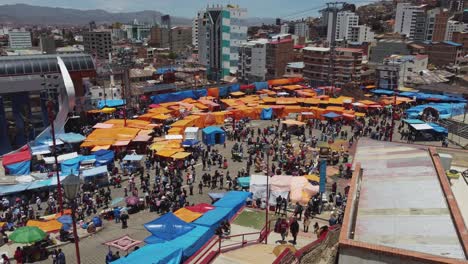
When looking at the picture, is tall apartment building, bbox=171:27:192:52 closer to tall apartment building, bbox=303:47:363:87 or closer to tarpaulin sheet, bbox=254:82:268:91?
tall apartment building, bbox=303:47:363:87

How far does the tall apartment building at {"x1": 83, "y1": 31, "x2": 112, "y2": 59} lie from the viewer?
12729 centimetres

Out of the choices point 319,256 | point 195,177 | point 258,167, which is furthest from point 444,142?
point 319,256

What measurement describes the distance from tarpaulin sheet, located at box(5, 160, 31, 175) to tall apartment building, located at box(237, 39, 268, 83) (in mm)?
50859

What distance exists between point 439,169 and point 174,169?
17.3 m

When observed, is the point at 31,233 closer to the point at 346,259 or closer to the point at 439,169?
the point at 346,259

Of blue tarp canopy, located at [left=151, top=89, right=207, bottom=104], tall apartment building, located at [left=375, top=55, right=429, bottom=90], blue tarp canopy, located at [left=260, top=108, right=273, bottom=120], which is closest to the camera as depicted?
blue tarp canopy, located at [left=260, top=108, right=273, bottom=120]

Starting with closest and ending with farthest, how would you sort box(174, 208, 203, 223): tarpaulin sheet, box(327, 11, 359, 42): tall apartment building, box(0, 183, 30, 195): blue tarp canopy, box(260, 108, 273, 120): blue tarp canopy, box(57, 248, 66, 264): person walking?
box(57, 248, 66, 264): person walking, box(174, 208, 203, 223): tarpaulin sheet, box(0, 183, 30, 195): blue tarp canopy, box(260, 108, 273, 120): blue tarp canopy, box(327, 11, 359, 42): tall apartment building

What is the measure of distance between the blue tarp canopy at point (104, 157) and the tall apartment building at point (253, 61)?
1878 inches

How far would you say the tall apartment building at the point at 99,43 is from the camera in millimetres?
127287

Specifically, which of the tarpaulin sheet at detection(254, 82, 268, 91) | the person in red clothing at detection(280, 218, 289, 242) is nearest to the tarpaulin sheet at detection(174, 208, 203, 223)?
the person in red clothing at detection(280, 218, 289, 242)

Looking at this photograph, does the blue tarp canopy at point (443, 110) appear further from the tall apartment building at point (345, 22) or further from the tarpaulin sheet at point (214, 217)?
the tall apartment building at point (345, 22)

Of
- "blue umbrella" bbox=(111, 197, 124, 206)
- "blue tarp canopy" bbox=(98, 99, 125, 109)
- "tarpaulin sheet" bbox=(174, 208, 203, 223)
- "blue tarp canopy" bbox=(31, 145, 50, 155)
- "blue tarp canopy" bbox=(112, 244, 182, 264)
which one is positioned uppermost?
"blue tarp canopy" bbox=(112, 244, 182, 264)

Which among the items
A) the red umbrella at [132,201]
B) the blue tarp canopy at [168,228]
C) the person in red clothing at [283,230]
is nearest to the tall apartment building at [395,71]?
the red umbrella at [132,201]

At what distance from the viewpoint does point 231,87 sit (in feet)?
182
